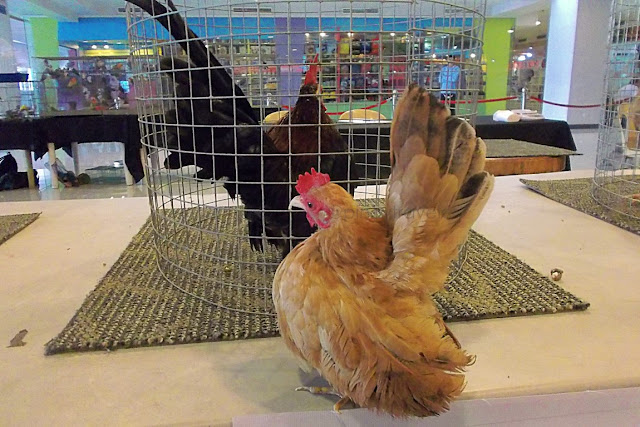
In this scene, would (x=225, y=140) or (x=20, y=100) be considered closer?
(x=225, y=140)

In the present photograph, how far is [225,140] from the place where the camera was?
0.82m

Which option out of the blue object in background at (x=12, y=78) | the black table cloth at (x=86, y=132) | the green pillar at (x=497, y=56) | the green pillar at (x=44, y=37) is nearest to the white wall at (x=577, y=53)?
the green pillar at (x=497, y=56)

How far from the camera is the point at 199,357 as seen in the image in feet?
2.15

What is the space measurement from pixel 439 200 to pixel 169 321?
452 mm

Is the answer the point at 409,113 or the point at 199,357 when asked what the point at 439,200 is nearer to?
the point at 409,113

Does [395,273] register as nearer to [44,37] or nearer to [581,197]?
[581,197]

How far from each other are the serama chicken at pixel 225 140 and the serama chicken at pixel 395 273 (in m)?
0.22

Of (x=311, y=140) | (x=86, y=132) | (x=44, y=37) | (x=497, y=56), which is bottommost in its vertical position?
(x=86, y=132)

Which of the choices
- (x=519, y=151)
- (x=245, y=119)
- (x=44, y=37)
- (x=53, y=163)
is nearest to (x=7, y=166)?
(x=53, y=163)

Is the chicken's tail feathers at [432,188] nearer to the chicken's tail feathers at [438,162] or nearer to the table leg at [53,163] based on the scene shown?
the chicken's tail feathers at [438,162]

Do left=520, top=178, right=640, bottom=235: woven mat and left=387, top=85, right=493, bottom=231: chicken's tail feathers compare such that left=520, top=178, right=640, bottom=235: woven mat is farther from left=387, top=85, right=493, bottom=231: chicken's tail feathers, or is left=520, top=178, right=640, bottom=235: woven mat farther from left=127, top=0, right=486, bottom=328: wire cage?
left=387, top=85, right=493, bottom=231: chicken's tail feathers

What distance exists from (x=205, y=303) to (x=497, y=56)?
7.28 meters

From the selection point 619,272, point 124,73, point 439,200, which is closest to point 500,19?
point 124,73

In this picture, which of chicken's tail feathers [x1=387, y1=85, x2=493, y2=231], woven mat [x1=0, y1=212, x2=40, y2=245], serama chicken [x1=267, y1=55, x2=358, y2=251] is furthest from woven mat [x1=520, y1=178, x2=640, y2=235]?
woven mat [x1=0, y1=212, x2=40, y2=245]
